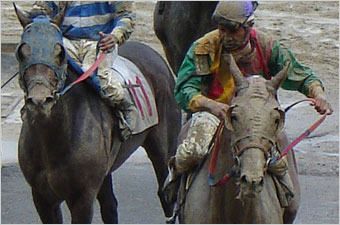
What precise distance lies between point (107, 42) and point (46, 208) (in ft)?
4.26

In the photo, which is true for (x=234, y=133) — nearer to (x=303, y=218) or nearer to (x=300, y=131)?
(x=303, y=218)

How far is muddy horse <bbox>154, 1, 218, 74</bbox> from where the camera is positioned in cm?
1132

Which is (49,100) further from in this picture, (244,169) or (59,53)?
(244,169)

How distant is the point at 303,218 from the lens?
10188mm

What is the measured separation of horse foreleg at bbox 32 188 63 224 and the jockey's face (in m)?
→ 2.23

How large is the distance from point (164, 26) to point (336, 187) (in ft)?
8.40

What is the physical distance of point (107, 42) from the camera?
805 centimetres

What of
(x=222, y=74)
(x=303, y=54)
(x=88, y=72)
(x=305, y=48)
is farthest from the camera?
(x=305, y=48)

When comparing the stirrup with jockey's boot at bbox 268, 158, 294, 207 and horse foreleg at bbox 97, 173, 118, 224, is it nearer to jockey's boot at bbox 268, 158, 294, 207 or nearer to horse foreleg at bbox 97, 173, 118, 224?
horse foreleg at bbox 97, 173, 118, 224

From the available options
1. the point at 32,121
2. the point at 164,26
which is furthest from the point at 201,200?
the point at 164,26

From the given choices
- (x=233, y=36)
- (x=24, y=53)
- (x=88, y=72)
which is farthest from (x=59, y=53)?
(x=233, y=36)

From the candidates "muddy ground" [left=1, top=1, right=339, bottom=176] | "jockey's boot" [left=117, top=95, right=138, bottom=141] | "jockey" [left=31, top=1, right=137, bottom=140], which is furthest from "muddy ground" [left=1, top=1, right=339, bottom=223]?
"jockey" [left=31, top=1, right=137, bottom=140]

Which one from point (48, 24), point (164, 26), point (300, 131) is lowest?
point (300, 131)

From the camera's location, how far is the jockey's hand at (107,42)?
8031 millimetres
